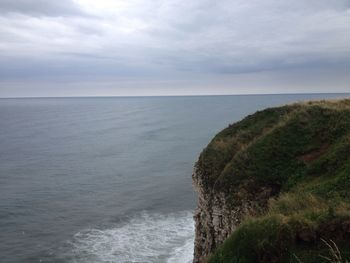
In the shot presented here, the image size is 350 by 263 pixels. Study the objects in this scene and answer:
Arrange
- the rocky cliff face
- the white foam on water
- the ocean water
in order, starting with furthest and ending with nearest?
the ocean water
the white foam on water
the rocky cliff face

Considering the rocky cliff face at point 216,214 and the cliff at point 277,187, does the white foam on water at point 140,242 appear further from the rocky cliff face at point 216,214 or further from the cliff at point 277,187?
the cliff at point 277,187

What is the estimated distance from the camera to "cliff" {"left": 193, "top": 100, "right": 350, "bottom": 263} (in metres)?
13.5

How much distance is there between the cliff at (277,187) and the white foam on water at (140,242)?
441 inches

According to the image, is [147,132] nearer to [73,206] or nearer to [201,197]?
[73,206]

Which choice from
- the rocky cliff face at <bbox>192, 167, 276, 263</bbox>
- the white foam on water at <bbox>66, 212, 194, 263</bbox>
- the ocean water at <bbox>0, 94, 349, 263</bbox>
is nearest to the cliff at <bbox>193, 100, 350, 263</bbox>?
the rocky cliff face at <bbox>192, 167, 276, 263</bbox>

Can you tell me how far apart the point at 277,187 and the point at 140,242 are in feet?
74.4

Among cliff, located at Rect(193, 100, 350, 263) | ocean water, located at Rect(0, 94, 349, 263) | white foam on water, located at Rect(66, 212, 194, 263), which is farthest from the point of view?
ocean water, located at Rect(0, 94, 349, 263)

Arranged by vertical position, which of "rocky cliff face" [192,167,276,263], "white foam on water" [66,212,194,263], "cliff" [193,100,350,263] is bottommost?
"white foam on water" [66,212,194,263]

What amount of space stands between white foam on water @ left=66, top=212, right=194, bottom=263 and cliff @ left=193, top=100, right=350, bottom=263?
11191mm

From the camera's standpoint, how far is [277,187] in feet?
84.9

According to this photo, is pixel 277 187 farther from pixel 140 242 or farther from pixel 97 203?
pixel 97 203

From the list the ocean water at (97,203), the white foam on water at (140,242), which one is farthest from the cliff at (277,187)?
the ocean water at (97,203)

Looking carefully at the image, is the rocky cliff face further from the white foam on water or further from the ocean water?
the ocean water

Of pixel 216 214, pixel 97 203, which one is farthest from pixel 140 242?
pixel 216 214
